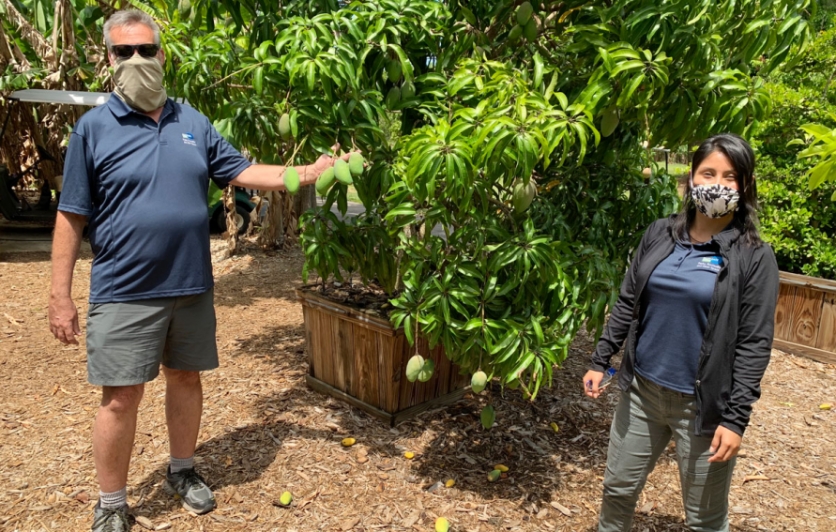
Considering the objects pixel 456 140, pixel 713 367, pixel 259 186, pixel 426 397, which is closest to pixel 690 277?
pixel 713 367

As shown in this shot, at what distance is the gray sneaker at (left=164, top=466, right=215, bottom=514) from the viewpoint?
2689 millimetres

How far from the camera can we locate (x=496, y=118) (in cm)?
215

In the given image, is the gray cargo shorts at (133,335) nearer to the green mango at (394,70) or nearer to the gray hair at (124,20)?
the gray hair at (124,20)

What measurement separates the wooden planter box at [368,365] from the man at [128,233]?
1067 mm

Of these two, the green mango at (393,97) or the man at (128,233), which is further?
the green mango at (393,97)

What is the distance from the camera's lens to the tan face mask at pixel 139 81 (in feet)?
7.48

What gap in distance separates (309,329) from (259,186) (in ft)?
4.37

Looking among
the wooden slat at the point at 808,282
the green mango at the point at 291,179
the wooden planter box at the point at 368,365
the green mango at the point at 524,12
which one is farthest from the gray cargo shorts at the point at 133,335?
the wooden slat at the point at 808,282

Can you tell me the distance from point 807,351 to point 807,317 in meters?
0.26

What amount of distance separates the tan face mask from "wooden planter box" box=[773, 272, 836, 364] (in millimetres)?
4575

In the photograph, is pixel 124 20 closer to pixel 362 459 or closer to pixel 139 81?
pixel 139 81

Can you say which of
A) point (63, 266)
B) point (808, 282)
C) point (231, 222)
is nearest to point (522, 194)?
point (63, 266)

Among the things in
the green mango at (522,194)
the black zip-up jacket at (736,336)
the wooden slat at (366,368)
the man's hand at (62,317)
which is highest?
the green mango at (522,194)

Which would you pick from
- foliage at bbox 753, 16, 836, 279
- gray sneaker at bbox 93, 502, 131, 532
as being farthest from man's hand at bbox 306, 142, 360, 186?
foliage at bbox 753, 16, 836, 279
